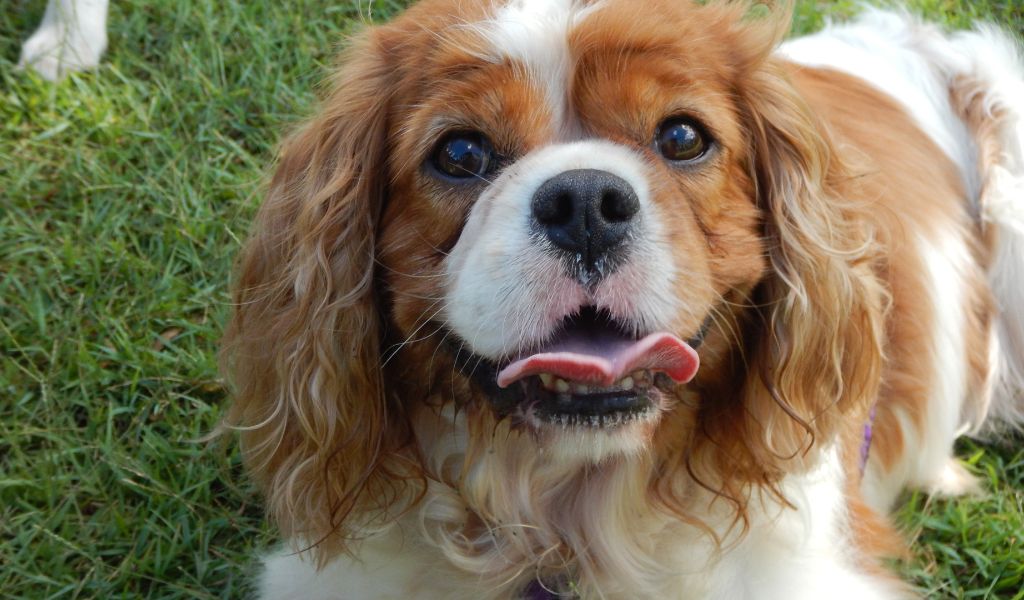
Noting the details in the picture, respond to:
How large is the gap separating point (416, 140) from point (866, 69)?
7.01 ft

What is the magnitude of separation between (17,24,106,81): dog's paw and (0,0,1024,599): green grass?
62 millimetres

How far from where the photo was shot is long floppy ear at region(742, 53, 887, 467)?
2705 millimetres

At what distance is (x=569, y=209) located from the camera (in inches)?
89.3

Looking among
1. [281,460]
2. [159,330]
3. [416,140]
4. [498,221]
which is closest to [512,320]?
[498,221]

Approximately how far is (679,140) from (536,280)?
55 centimetres

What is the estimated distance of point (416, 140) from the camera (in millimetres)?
2568

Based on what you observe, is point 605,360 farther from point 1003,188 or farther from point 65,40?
point 65,40

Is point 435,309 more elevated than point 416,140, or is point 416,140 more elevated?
point 416,140

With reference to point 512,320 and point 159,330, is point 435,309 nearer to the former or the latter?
point 512,320

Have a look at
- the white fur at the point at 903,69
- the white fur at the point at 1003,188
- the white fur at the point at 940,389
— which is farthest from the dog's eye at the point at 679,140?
the white fur at the point at 1003,188

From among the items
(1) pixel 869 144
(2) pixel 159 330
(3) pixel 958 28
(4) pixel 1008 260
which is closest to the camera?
(1) pixel 869 144

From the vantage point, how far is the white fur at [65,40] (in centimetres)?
472

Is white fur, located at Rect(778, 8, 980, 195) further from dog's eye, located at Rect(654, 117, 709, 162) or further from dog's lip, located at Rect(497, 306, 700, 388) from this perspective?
dog's lip, located at Rect(497, 306, 700, 388)

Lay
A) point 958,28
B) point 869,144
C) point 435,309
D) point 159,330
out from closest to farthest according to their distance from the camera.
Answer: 1. point 435,309
2. point 869,144
3. point 159,330
4. point 958,28
